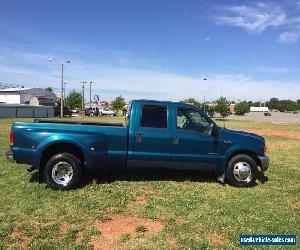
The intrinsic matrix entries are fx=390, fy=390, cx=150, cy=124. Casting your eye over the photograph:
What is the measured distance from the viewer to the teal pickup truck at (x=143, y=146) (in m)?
8.24

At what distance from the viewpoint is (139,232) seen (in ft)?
19.7

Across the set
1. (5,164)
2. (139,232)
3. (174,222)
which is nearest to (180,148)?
(174,222)

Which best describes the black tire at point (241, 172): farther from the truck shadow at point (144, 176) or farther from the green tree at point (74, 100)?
the green tree at point (74, 100)

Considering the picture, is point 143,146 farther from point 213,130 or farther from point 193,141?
point 213,130

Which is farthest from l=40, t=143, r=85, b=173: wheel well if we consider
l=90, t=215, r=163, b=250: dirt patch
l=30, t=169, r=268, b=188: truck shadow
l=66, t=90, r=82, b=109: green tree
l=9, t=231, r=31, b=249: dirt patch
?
l=66, t=90, r=82, b=109: green tree

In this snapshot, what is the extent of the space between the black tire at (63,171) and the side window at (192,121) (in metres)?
2.45

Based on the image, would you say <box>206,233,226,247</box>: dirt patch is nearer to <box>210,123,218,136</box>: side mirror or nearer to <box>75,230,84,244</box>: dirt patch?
<box>75,230,84,244</box>: dirt patch

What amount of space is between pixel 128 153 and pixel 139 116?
874 mm

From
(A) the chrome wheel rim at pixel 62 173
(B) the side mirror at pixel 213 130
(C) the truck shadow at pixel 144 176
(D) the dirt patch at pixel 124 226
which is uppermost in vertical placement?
(B) the side mirror at pixel 213 130

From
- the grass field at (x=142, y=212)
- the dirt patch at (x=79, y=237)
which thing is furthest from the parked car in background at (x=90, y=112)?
the dirt patch at (x=79, y=237)

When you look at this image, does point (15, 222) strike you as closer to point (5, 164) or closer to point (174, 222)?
point (174, 222)

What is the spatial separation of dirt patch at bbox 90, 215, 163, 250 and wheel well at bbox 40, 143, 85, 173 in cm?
230

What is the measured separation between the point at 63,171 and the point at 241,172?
4.04 m

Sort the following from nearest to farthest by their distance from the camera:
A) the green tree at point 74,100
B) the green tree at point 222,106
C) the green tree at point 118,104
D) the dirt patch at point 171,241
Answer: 1. the dirt patch at point 171,241
2. the green tree at point 222,106
3. the green tree at point 118,104
4. the green tree at point 74,100
